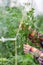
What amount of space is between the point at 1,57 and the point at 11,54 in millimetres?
83

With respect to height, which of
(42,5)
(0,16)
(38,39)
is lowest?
(38,39)

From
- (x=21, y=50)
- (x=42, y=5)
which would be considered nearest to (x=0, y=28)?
(x=21, y=50)

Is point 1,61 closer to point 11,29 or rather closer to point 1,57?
point 1,57

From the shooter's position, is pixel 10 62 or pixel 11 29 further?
pixel 11 29

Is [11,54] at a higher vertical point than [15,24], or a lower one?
lower

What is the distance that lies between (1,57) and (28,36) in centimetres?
43

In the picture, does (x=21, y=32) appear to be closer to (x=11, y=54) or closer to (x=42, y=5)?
(x=11, y=54)

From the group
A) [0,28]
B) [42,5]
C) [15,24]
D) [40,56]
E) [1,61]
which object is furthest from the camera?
[42,5]

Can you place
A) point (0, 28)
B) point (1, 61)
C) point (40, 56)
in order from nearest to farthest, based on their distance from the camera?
point (1, 61)
point (40, 56)
point (0, 28)

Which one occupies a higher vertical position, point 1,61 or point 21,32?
point 21,32

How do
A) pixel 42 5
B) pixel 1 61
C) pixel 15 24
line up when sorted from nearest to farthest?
pixel 1 61, pixel 15 24, pixel 42 5

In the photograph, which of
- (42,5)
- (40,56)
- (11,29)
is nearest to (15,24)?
(11,29)

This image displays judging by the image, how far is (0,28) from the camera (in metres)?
1.93

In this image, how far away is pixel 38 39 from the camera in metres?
2.16
